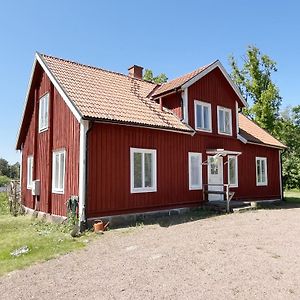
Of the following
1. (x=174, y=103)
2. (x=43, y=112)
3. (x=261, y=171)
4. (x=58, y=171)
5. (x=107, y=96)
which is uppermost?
(x=174, y=103)

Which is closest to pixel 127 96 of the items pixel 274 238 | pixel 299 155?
pixel 274 238

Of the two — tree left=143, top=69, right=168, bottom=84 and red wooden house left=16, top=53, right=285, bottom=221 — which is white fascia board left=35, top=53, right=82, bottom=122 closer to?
red wooden house left=16, top=53, right=285, bottom=221

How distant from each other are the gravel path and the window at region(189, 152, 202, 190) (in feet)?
17.2

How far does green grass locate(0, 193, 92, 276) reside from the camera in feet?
26.1

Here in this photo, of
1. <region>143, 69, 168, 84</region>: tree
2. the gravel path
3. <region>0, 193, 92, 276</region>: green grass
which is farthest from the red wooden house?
<region>143, 69, 168, 84</region>: tree

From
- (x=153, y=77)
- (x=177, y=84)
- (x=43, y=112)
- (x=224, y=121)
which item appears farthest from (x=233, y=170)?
(x=153, y=77)

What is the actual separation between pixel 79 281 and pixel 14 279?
1.43 metres

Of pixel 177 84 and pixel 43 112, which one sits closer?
pixel 43 112

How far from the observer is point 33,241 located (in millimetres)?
9852

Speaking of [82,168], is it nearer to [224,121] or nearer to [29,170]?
[29,170]

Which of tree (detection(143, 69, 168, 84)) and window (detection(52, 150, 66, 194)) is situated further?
tree (detection(143, 69, 168, 84))

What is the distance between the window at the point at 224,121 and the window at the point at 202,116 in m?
0.93

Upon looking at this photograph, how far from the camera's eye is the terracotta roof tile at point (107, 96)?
1238 centimetres

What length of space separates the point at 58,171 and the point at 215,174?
794 cm
